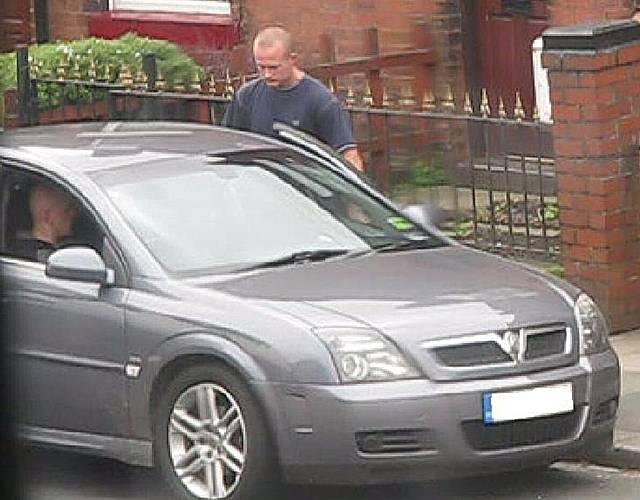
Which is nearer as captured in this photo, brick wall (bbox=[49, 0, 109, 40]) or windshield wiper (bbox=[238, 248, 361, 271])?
windshield wiper (bbox=[238, 248, 361, 271])

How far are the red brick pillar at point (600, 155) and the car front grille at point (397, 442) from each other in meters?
3.65

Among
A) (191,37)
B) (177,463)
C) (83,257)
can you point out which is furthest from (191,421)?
(191,37)

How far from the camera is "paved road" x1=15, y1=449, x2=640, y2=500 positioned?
8.59 m

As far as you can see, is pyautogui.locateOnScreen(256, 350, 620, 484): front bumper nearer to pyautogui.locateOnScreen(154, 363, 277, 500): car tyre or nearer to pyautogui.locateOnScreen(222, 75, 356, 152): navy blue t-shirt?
pyautogui.locateOnScreen(154, 363, 277, 500): car tyre

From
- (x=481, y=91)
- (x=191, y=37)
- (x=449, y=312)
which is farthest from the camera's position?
(x=191, y=37)

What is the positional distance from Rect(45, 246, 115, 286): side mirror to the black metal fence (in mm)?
3084

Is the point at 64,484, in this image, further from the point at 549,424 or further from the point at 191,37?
the point at 191,37

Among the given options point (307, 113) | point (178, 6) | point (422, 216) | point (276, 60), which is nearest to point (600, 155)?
point (307, 113)

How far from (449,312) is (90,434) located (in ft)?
5.20

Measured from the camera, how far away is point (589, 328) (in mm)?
8672

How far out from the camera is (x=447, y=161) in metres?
12.9

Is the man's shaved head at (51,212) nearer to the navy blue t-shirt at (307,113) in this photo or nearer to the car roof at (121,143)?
the car roof at (121,143)

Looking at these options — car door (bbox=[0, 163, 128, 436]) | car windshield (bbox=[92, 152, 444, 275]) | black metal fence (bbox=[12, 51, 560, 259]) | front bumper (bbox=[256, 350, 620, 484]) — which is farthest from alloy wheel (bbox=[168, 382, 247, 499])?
black metal fence (bbox=[12, 51, 560, 259])

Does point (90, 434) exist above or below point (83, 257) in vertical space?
below
